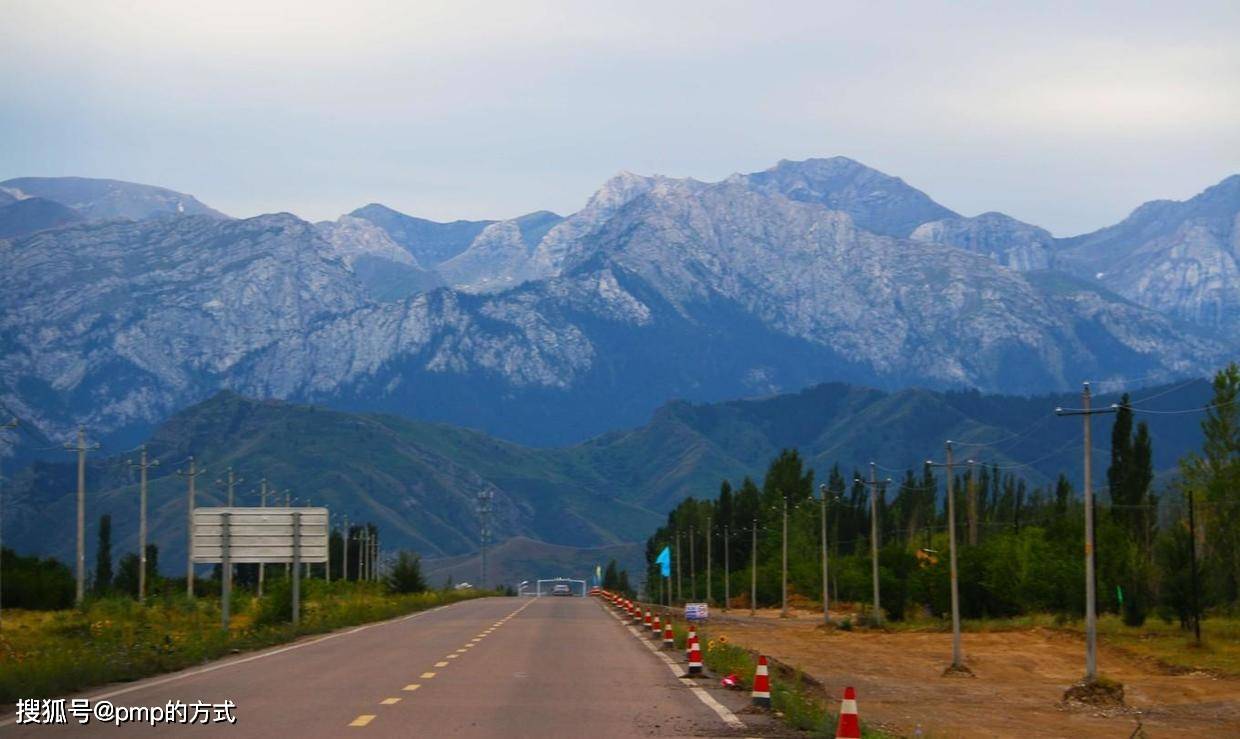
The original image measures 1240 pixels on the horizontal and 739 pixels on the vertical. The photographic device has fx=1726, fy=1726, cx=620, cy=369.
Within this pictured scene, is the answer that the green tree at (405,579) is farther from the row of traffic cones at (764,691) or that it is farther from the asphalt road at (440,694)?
the asphalt road at (440,694)

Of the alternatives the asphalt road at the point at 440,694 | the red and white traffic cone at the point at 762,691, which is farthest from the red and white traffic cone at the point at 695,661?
the red and white traffic cone at the point at 762,691

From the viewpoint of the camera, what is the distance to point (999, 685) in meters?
42.8

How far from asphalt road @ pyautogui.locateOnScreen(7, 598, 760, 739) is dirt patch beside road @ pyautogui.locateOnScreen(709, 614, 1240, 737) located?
369 centimetres

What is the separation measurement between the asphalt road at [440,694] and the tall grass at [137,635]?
2.44ft

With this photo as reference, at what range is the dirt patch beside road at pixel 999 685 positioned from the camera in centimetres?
3081

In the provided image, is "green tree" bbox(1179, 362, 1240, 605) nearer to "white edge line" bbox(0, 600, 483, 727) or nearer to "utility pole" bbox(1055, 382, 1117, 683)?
"utility pole" bbox(1055, 382, 1117, 683)

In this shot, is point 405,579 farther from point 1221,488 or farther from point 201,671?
point 201,671

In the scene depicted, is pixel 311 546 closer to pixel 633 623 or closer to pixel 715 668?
pixel 633 623

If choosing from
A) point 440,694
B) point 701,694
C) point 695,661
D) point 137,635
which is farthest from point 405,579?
point 440,694

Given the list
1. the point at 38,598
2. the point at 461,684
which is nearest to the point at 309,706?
the point at 461,684

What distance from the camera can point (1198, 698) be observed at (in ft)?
130

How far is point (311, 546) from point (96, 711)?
30.2 meters

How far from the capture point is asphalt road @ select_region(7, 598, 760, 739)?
21766mm

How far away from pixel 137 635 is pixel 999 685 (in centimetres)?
2111
